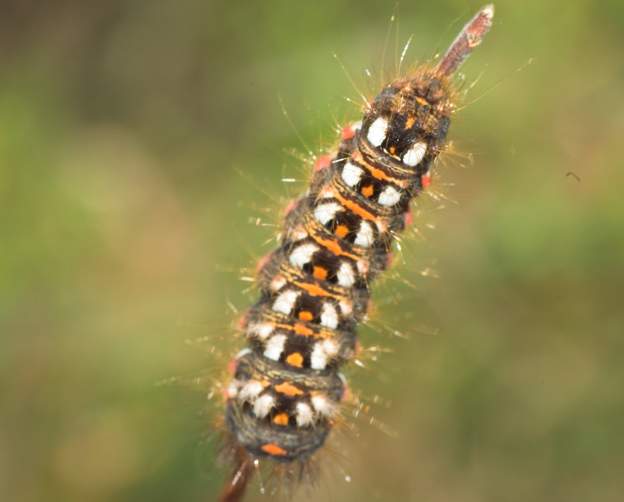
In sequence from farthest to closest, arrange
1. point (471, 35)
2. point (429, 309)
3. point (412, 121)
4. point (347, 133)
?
1. point (429, 309)
2. point (347, 133)
3. point (412, 121)
4. point (471, 35)

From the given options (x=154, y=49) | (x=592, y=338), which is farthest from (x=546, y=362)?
(x=154, y=49)

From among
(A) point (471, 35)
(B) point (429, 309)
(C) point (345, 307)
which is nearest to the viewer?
(A) point (471, 35)

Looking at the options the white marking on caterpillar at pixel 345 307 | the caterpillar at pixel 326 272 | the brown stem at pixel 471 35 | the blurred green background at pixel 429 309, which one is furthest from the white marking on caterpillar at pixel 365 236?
the blurred green background at pixel 429 309

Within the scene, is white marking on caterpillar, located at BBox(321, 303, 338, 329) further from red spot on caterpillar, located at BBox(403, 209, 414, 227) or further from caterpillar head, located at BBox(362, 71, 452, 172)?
caterpillar head, located at BBox(362, 71, 452, 172)

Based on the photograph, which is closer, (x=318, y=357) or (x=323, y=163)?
(x=323, y=163)

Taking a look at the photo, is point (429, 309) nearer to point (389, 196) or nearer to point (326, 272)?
point (326, 272)

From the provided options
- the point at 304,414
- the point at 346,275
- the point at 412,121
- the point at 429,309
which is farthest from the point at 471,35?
the point at 429,309

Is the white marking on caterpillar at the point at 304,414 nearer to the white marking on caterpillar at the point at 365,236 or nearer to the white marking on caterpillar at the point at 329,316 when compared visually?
the white marking on caterpillar at the point at 329,316
